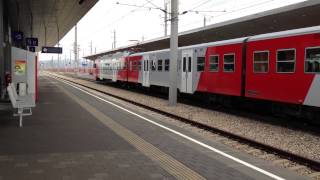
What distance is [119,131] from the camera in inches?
470

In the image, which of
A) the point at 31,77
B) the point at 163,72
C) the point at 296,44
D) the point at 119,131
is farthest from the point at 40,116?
the point at 163,72

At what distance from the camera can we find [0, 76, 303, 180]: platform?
7254mm

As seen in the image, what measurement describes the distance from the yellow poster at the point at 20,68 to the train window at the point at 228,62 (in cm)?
901

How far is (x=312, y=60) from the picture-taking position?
13.0 metres

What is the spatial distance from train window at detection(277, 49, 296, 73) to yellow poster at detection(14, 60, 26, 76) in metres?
11.7

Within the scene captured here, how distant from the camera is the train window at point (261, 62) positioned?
15.4m

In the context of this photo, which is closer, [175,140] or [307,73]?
[175,140]

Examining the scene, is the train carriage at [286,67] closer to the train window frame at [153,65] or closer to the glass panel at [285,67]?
the glass panel at [285,67]

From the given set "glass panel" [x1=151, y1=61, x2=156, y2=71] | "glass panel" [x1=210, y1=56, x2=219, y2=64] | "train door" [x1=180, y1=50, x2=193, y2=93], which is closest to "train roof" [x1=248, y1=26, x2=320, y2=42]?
"glass panel" [x1=210, y1=56, x2=219, y2=64]

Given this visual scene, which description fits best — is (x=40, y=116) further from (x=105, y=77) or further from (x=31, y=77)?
(x=105, y=77)

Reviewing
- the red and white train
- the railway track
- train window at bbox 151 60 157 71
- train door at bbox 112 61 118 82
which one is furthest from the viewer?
train door at bbox 112 61 118 82

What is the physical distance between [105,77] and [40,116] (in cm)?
3400

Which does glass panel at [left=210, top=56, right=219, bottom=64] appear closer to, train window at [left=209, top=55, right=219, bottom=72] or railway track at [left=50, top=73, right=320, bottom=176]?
train window at [left=209, top=55, right=219, bottom=72]

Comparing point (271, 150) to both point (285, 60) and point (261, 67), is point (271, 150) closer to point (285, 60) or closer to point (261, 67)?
point (285, 60)
